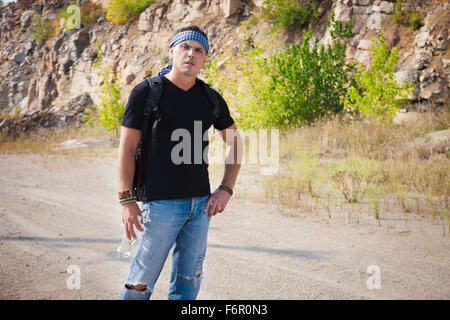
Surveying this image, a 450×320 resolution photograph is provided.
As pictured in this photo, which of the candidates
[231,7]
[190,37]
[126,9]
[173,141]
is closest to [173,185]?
[173,141]

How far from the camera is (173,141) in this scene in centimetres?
204

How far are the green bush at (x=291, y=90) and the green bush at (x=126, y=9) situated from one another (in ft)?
57.3

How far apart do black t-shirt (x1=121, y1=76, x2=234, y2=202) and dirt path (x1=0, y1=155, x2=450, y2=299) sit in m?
1.60

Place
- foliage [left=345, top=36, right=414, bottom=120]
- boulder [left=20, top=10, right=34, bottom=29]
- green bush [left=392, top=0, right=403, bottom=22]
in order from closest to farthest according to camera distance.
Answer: foliage [left=345, top=36, right=414, bottom=120] < green bush [left=392, top=0, right=403, bottom=22] < boulder [left=20, top=10, right=34, bottom=29]

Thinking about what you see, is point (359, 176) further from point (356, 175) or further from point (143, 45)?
point (143, 45)

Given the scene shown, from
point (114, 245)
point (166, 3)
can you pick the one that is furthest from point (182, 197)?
point (166, 3)

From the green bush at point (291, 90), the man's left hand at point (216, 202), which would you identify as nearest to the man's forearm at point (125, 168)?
the man's left hand at point (216, 202)

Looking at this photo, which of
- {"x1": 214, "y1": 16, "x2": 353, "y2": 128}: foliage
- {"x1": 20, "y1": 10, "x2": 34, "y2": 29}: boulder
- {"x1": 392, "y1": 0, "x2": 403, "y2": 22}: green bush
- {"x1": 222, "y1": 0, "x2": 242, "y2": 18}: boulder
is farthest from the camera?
{"x1": 20, "y1": 10, "x2": 34, "y2": 29}: boulder

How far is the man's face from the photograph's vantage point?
2070 mm

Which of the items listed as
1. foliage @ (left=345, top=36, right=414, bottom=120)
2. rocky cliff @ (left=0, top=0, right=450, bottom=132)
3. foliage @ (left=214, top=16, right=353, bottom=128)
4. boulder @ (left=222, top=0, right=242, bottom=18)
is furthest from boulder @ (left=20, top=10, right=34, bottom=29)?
foliage @ (left=345, top=36, right=414, bottom=120)

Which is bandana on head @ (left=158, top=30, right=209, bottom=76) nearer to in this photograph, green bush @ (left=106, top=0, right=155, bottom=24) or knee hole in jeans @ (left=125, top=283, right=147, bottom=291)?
knee hole in jeans @ (left=125, top=283, right=147, bottom=291)

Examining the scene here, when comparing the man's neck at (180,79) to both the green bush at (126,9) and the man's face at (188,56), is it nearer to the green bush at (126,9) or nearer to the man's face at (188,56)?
the man's face at (188,56)

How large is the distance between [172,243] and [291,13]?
60.6ft
